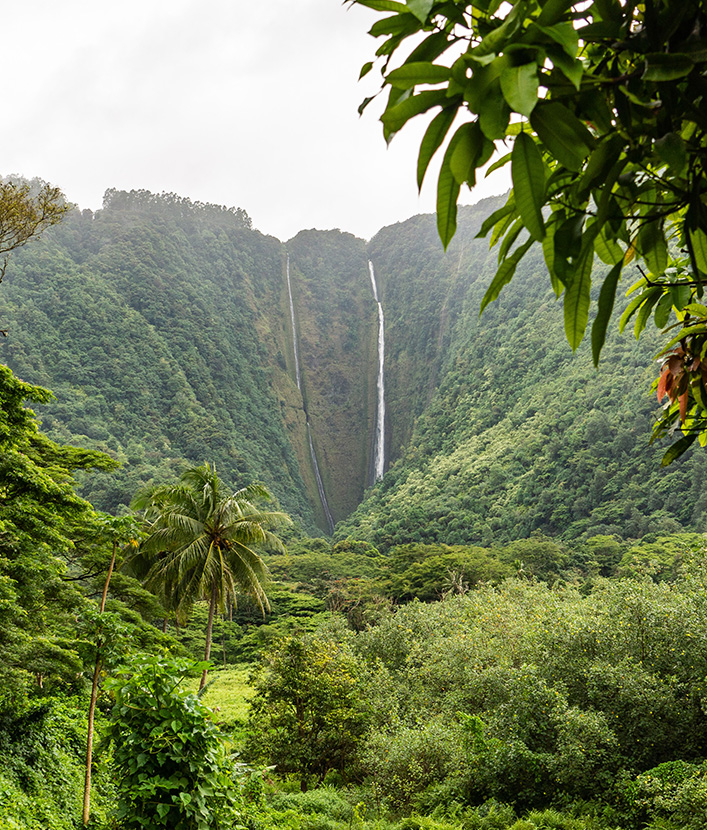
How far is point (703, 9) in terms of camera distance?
57 centimetres

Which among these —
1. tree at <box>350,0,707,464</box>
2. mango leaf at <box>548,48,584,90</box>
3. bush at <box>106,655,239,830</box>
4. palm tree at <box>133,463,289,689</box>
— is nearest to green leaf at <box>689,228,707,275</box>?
tree at <box>350,0,707,464</box>

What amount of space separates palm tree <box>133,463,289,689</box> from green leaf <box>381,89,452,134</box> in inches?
400

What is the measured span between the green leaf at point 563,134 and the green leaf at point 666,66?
0.08m

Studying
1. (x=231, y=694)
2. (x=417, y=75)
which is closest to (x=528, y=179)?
(x=417, y=75)

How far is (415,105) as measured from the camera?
54cm

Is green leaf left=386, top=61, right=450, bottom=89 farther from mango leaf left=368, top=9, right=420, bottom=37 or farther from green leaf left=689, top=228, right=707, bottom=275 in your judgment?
green leaf left=689, top=228, right=707, bottom=275

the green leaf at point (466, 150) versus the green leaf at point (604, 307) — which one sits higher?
the green leaf at point (466, 150)

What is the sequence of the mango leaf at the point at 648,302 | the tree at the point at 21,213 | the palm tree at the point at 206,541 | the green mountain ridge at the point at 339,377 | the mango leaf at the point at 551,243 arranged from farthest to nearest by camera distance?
the green mountain ridge at the point at 339,377
the palm tree at the point at 206,541
the tree at the point at 21,213
the mango leaf at the point at 648,302
the mango leaf at the point at 551,243

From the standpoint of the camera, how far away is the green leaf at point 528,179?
1.73 feet

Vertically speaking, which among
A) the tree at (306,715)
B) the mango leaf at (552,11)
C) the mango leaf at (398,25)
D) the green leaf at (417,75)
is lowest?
the tree at (306,715)

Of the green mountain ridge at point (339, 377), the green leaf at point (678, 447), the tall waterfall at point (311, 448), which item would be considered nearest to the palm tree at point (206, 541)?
the green leaf at point (678, 447)

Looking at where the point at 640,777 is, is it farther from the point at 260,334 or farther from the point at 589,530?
the point at 260,334

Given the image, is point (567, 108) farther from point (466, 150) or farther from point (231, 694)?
point (231, 694)

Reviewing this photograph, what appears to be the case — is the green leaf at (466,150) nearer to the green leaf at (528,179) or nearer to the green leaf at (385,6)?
A: the green leaf at (528,179)
